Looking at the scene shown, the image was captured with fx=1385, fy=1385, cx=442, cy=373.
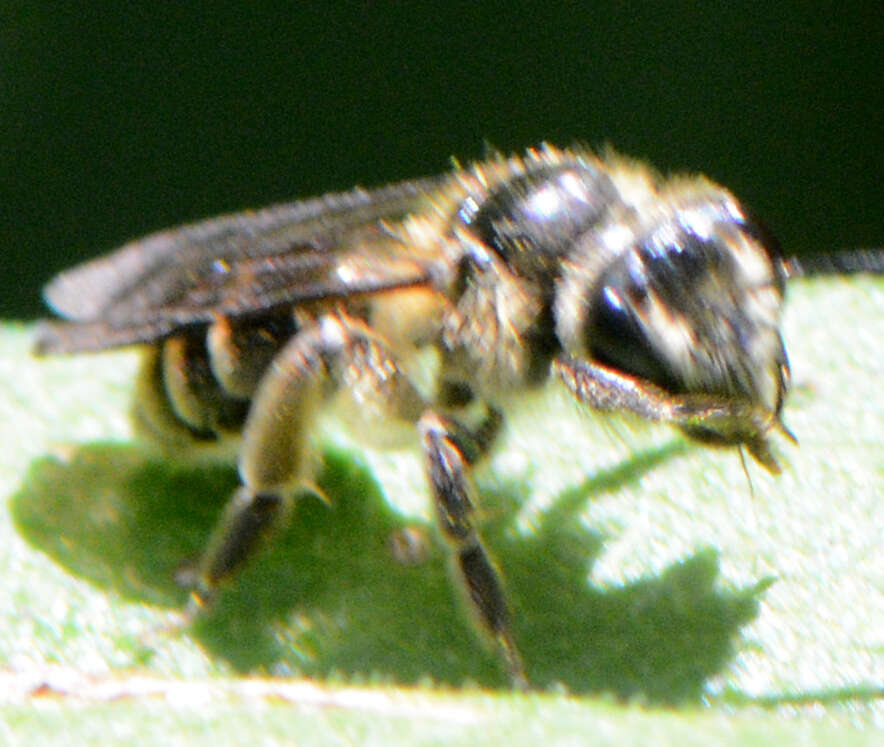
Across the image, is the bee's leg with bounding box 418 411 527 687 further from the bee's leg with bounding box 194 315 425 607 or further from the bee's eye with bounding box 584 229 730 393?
the bee's eye with bounding box 584 229 730 393

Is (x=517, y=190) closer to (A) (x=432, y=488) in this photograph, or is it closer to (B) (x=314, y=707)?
(A) (x=432, y=488)

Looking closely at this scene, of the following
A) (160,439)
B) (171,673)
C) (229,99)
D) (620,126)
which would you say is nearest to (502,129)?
(620,126)

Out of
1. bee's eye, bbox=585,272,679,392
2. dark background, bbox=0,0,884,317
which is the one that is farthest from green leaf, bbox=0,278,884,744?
dark background, bbox=0,0,884,317

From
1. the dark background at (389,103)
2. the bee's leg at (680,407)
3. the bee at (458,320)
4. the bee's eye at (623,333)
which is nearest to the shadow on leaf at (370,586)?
the bee at (458,320)

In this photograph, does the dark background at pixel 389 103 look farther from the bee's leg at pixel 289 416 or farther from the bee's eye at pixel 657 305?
the bee's eye at pixel 657 305

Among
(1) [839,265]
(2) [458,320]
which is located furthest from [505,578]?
(1) [839,265]
